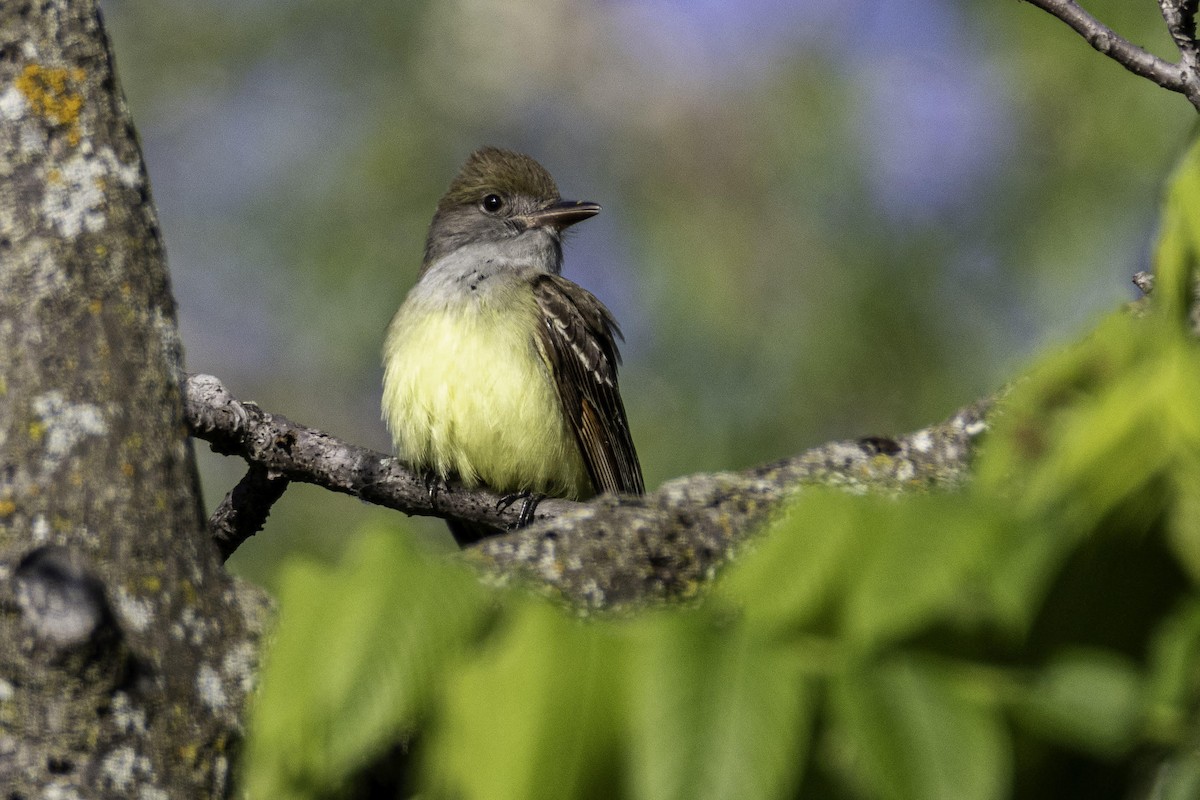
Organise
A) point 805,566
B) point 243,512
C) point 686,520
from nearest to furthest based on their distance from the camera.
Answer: point 805,566
point 686,520
point 243,512

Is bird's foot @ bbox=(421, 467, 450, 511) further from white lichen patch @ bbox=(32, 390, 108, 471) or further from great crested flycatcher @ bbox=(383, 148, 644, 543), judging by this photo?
white lichen patch @ bbox=(32, 390, 108, 471)

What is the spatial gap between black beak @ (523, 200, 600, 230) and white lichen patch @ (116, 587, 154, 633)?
22.0 feet

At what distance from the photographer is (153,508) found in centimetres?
197

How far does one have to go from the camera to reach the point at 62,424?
197 cm

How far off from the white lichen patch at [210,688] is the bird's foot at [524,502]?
15.0 ft

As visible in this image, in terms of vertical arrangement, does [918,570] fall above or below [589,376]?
below

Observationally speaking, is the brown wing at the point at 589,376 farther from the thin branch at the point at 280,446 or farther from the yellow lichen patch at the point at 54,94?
the yellow lichen patch at the point at 54,94

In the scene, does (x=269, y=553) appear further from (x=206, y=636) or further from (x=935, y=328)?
(x=206, y=636)

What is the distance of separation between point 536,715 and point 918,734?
0.35 meters

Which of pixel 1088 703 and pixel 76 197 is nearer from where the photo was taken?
pixel 1088 703

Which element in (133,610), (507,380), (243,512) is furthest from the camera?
(507,380)

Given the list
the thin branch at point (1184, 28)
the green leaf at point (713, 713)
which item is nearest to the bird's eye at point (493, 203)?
the thin branch at point (1184, 28)

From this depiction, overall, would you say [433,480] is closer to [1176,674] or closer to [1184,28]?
[1184,28]

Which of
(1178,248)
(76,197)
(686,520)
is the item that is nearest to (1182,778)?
(1178,248)
